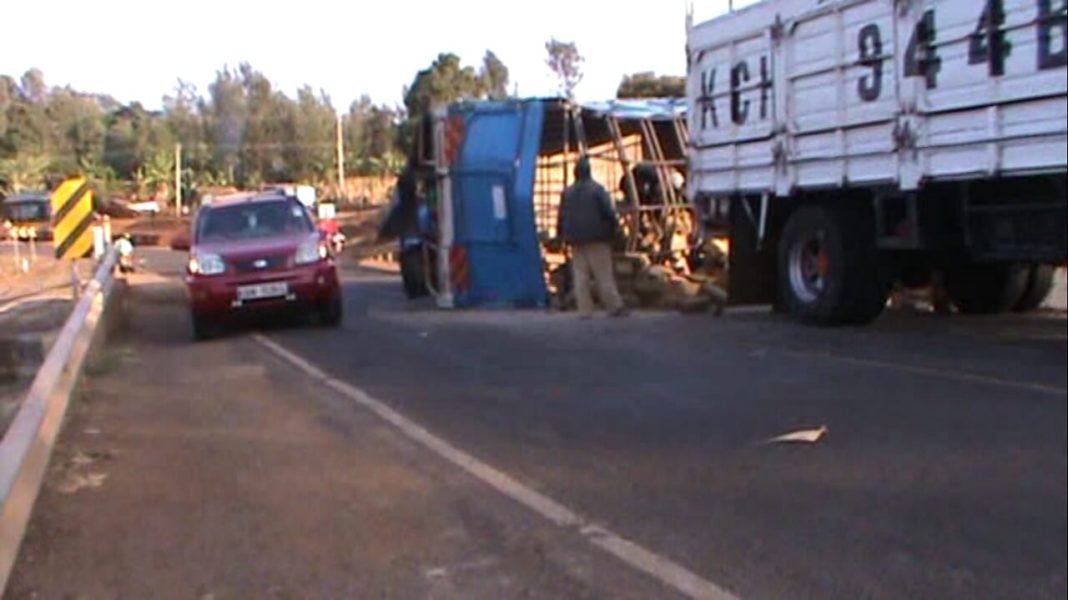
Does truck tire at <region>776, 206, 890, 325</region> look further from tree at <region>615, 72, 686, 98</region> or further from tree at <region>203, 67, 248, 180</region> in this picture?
tree at <region>203, 67, 248, 180</region>

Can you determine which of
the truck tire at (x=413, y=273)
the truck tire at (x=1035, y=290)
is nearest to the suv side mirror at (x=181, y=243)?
the truck tire at (x=413, y=273)

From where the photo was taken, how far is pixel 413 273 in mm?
23594

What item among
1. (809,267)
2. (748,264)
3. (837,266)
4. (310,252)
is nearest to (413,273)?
(310,252)

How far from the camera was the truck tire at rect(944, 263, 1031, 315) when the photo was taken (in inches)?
572

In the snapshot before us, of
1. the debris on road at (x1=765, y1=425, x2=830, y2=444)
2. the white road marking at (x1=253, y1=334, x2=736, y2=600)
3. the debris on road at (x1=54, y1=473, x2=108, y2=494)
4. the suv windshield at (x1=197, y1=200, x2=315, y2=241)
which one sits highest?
the suv windshield at (x1=197, y1=200, x2=315, y2=241)

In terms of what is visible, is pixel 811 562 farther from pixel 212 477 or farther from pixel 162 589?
pixel 212 477

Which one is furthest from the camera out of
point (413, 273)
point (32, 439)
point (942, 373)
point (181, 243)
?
point (413, 273)

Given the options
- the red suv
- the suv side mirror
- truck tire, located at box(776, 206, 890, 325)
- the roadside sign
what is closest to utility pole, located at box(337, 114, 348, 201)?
the roadside sign

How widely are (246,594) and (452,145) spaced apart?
14442 millimetres

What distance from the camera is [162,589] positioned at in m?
6.13

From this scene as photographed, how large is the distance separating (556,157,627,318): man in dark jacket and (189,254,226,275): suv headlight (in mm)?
3715

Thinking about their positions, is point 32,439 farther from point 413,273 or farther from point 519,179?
point 413,273

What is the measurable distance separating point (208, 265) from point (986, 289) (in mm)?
8189

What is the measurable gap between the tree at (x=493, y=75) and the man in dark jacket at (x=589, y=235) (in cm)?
4141
